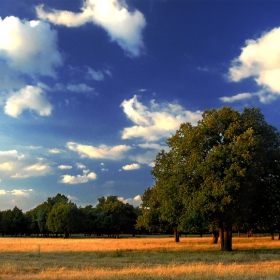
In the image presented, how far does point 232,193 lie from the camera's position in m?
32.2

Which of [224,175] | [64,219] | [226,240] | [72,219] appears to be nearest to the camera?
[224,175]

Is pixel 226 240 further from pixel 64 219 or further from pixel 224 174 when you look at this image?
pixel 64 219

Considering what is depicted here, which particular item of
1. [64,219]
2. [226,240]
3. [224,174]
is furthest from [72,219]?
[224,174]

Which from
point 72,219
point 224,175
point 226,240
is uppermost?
point 224,175

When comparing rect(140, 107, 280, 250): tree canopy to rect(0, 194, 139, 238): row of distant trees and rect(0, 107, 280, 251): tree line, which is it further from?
rect(0, 194, 139, 238): row of distant trees

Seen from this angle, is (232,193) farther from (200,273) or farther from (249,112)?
(200,273)

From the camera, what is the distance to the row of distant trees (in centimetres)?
10325

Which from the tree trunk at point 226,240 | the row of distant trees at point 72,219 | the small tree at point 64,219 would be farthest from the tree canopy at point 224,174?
the row of distant trees at point 72,219

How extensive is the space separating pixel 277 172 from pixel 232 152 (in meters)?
6.49

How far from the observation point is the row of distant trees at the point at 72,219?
339 feet

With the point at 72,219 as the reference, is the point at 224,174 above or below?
above

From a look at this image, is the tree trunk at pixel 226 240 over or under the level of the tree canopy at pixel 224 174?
under

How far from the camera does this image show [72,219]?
10306 cm

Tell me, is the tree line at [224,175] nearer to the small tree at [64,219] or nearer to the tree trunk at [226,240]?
the tree trunk at [226,240]
